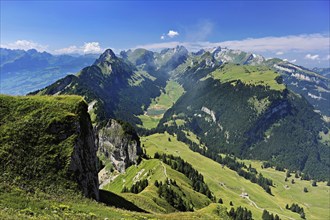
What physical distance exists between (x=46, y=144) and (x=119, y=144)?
120049 millimetres

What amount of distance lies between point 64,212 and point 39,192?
978 cm

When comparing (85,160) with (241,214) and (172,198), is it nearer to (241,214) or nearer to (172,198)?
(172,198)

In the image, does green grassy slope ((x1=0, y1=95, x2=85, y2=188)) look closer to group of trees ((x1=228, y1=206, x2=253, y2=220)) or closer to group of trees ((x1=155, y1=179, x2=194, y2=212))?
group of trees ((x1=155, y1=179, x2=194, y2=212))

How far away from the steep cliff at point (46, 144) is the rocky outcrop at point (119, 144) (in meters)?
105

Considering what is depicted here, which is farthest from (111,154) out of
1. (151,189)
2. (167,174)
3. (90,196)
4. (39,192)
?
(39,192)

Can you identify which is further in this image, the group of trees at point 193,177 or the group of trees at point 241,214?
the group of trees at point 193,177

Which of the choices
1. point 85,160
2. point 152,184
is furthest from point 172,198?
point 85,160

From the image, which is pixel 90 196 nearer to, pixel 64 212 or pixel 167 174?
pixel 64 212

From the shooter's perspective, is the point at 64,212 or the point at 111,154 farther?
the point at 111,154

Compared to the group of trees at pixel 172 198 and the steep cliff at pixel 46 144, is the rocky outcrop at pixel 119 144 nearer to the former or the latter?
the group of trees at pixel 172 198

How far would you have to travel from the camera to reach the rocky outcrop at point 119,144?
175875mm

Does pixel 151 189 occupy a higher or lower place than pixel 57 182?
lower

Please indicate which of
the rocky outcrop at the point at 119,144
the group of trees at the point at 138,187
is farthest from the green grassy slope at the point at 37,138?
the rocky outcrop at the point at 119,144

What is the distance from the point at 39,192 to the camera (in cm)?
5262
